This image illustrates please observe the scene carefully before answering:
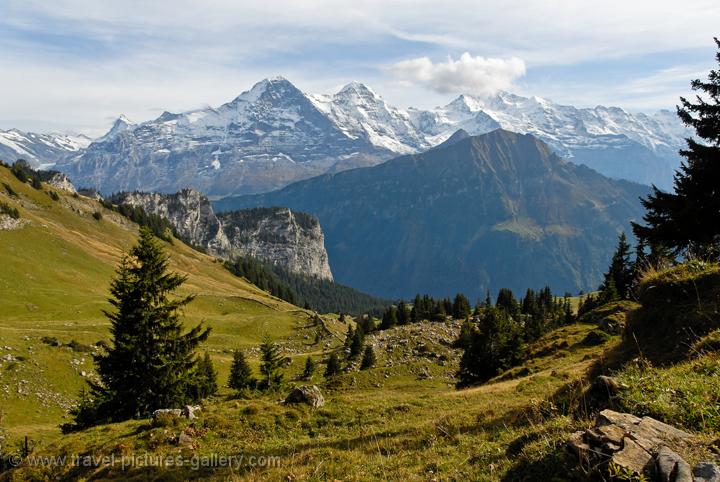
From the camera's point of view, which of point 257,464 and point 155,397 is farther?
point 155,397

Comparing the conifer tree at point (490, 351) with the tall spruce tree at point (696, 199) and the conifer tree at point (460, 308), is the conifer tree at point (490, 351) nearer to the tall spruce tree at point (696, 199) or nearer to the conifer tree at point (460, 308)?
the tall spruce tree at point (696, 199)

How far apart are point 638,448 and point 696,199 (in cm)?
2434

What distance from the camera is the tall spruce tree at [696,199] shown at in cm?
2494

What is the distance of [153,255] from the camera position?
3331cm

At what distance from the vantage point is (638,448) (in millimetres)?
7125

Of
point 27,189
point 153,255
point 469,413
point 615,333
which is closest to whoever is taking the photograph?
point 469,413

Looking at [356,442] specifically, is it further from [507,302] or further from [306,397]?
[507,302]

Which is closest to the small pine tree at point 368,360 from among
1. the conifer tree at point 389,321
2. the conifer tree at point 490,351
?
the conifer tree at point 490,351

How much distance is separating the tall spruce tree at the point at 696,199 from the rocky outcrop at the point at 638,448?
20.6 m

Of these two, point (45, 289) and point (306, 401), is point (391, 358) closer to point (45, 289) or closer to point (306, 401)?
point (306, 401)

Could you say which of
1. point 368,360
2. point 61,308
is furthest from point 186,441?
point 61,308

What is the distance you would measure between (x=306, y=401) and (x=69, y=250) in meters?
117

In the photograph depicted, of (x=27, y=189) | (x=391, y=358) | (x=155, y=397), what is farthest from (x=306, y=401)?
(x=27, y=189)

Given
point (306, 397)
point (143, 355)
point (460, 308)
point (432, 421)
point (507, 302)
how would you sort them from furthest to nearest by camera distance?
point (507, 302)
point (460, 308)
point (143, 355)
point (306, 397)
point (432, 421)
